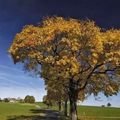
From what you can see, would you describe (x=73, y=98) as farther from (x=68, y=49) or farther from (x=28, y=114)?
(x=28, y=114)

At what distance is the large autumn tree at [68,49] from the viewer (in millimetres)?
45781

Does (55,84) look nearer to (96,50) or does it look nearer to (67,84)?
(67,84)

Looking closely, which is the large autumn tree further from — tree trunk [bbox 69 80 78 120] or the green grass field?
the green grass field

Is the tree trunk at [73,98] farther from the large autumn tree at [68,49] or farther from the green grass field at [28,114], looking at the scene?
the green grass field at [28,114]

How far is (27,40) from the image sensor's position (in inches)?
1873

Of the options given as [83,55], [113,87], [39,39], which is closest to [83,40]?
[83,55]

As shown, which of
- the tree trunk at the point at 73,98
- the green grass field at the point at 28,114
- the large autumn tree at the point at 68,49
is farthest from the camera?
the green grass field at the point at 28,114

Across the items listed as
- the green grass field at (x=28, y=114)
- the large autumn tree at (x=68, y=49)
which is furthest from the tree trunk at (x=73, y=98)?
the green grass field at (x=28, y=114)

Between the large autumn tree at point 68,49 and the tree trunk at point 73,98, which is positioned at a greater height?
the large autumn tree at point 68,49

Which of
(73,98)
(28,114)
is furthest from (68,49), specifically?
(28,114)

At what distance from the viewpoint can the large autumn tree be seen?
150ft

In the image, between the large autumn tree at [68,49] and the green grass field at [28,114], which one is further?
the green grass field at [28,114]

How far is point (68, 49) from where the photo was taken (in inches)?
1847

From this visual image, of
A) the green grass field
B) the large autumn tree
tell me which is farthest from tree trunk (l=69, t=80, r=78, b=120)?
the green grass field
